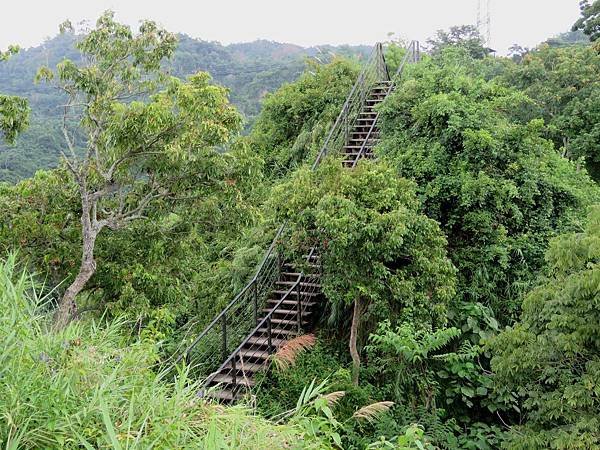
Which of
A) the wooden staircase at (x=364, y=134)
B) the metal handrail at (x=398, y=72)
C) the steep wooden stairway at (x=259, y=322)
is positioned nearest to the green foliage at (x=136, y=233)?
the steep wooden stairway at (x=259, y=322)

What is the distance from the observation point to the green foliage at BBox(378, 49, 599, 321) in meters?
7.46

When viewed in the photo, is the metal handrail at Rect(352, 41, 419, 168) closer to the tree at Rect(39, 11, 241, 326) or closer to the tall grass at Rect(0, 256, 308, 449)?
the tree at Rect(39, 11, 241, 326)

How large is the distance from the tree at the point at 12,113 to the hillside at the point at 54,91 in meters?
0.73

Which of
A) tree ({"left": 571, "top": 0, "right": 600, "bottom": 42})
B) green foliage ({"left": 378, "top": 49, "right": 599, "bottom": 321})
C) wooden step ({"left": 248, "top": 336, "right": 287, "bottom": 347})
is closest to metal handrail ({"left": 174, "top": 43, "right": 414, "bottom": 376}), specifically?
wooden step ({"left": 248, "top": 336, "right": 287, "bottom": 347})

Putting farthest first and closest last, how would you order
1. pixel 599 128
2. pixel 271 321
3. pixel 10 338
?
1. pixel 599 128
2. pixel 271 321
3. pixel 10 338

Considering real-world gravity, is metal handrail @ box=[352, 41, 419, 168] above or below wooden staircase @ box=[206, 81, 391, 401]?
above

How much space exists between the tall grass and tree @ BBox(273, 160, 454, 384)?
2953 millimetres

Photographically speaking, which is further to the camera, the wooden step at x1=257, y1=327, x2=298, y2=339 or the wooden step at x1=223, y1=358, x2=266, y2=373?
the wooden step at x1=257, y1=327, x2=298, y2=339

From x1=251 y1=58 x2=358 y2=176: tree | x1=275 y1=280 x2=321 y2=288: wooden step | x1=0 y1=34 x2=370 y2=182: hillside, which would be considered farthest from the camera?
x1=0 y1=34 x2=370 y2=182: hillside

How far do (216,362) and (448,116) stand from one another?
5041 mm

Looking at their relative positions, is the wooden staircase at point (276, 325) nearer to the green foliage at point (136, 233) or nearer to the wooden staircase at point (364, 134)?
the green foliage at point (136, 233)

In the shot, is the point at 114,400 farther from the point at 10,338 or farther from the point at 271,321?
the point at 271,321

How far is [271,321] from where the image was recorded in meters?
7.73

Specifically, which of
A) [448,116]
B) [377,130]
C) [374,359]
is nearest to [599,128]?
[377,130]
